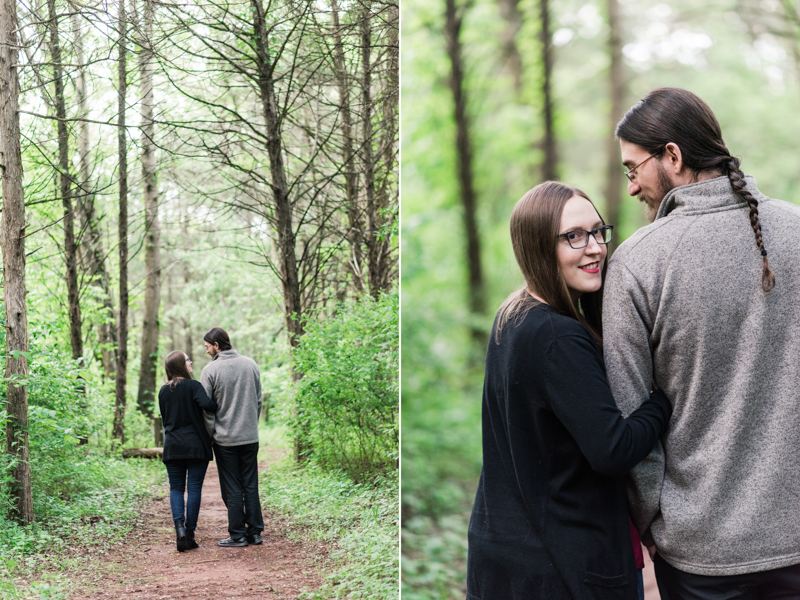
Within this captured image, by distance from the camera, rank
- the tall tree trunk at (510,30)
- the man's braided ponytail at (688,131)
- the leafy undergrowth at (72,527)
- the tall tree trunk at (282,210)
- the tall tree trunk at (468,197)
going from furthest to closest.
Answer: the tall tree trunk at (510,30) → the tall tree trunk at (468,197) → the tall tree trunk at (282,210) → the leafy undergrowth at (72,527) → the man's braided ponytail at (688,131)

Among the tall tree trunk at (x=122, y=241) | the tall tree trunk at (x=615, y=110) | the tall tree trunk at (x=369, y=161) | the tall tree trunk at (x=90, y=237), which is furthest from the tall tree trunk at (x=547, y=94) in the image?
the tall tree trunk at (x=90, y=237)

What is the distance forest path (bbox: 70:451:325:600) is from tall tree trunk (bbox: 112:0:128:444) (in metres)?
0.41

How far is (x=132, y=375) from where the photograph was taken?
114 inches

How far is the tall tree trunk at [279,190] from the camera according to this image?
3080 mm

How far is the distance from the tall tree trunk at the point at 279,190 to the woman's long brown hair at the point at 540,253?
5.65ft

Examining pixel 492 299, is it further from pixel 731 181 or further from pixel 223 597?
pixel 731 181

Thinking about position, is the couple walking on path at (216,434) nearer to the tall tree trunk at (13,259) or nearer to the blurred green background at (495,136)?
the tall tree trunk at (13,259)

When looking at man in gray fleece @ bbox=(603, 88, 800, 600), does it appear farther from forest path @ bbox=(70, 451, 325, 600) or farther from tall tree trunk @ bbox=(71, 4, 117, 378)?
tall tree trunk @ bbox=(71, 4, 117, 378)

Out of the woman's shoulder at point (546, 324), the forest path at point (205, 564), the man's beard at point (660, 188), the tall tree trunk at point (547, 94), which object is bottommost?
the forest path at point (205, 564)

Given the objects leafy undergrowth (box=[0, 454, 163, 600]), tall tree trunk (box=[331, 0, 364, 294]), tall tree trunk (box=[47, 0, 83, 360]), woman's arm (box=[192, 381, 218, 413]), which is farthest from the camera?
tall tree trunk (box=[331, 0, 364, 294])

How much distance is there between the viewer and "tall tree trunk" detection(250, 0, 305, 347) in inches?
121

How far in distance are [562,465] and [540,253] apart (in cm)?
50

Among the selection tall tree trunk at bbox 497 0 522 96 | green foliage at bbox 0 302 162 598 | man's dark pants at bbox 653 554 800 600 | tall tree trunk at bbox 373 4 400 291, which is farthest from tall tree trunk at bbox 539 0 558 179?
man's dark pants at bbox 653 554 800 600

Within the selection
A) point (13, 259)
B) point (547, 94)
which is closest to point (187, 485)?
point (13, 259)
